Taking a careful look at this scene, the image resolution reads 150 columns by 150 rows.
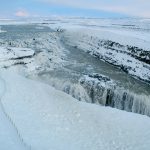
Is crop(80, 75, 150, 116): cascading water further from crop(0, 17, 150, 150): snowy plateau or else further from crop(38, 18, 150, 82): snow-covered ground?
crop(38, 18, 150, 82): snow-covered ground

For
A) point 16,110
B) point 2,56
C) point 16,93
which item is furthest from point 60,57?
point 16,110

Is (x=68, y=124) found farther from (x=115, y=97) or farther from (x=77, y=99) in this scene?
(x=115, y=97)

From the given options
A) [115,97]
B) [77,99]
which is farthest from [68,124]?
[115,97]

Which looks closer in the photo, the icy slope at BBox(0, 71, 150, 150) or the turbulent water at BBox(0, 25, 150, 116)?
the icy slope at BBox(0, 71, 150, 150)

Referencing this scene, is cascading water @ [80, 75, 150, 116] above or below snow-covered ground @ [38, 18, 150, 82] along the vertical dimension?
below

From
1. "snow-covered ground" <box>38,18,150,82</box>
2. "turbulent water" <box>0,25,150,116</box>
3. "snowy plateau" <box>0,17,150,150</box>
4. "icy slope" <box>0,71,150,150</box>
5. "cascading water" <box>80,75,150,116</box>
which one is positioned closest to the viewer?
"icy slope" <box>0,71,150,150</box>

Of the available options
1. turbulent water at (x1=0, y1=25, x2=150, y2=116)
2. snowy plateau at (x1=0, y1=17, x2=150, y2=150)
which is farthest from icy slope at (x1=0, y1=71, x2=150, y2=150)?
turbulent water at (x1=0, y1=25, x2=150, y2=116)

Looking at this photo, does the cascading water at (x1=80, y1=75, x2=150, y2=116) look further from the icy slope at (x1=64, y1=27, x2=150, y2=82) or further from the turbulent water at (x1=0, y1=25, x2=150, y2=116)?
the icy slope at (x1=64, y1=27, x2=150, y2=82)

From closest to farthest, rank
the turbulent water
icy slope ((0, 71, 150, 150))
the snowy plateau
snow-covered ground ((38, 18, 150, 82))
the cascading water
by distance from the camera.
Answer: icy slope ((0, 71, 150, 150))
the snowy plateau
the cascading water
the turbulent water
snow-covered ground ((38, 18, 150, 82))
